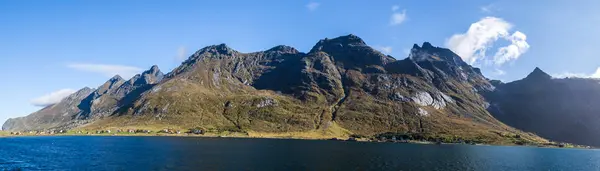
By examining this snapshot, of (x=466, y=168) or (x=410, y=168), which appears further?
(x=466, y=168)

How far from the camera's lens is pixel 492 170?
116688mm

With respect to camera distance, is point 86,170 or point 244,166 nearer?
point 86,170

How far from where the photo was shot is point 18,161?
106812 millimetres

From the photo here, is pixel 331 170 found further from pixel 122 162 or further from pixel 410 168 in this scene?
pixel 122 162

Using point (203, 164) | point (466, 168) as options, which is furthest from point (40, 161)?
point (466, 168)

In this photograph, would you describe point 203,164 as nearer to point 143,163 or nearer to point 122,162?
point 143,163

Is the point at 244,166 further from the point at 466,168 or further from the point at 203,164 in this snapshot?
the point at 466,168

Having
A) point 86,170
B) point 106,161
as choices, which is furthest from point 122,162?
point 86,170

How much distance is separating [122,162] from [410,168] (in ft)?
262

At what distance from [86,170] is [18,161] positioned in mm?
30469

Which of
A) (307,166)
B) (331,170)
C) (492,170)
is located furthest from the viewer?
(492,170)

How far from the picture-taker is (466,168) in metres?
119

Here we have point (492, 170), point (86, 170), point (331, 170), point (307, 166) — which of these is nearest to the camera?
point (86, 170)

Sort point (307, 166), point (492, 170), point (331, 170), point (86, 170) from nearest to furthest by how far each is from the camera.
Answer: point (86, 170) → point (331, 170) → point (307, 166) → point (492, 170)
